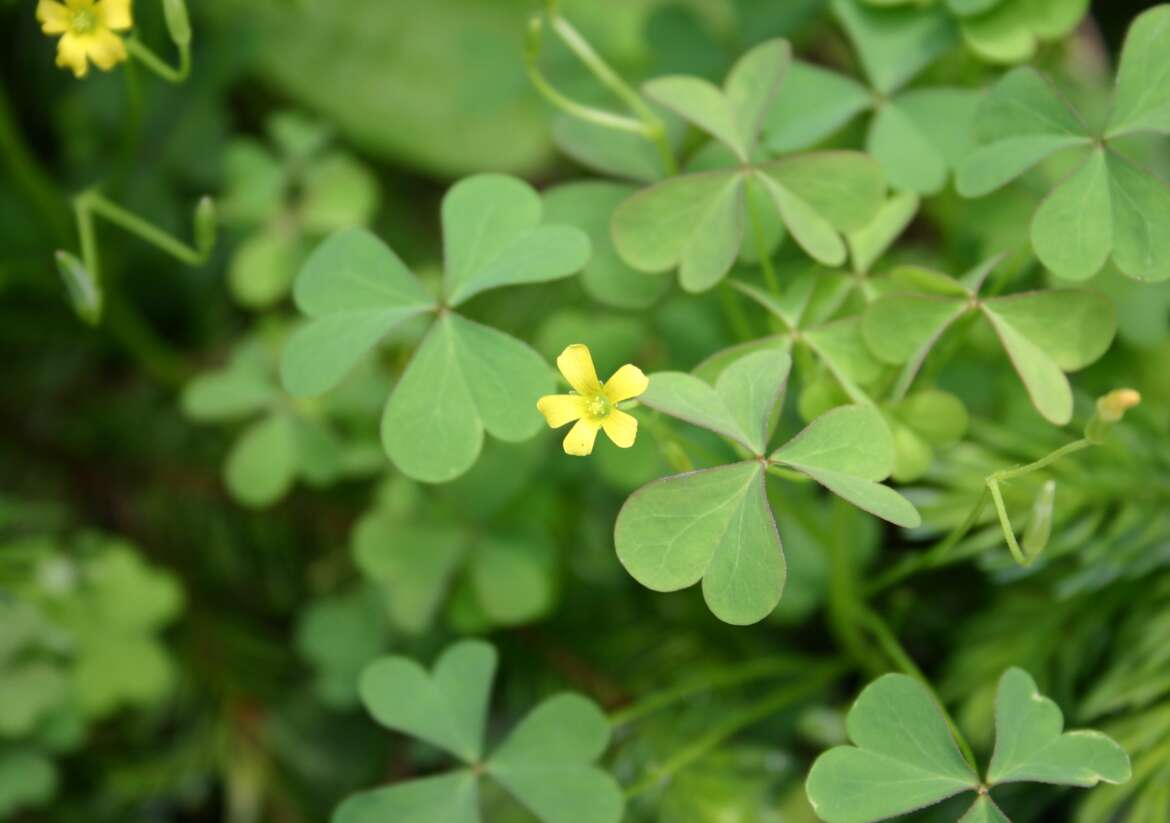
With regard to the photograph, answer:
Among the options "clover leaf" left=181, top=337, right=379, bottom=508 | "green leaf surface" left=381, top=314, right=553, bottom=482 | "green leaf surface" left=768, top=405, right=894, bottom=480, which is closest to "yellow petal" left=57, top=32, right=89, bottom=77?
→ "green leaf surface" left=381, top=314, right=553, bottom=482

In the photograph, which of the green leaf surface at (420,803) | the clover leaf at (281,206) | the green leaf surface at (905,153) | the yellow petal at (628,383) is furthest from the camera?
the clover leaf at (281,206)

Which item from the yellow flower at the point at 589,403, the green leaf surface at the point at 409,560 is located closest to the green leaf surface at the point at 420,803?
the green leaf surface at the point at 409,560

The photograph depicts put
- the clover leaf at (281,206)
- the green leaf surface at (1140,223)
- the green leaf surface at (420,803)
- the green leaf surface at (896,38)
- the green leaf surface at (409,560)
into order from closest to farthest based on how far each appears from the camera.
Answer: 1. the green leaf surface at (1140,223)
2. the green leaf surface at (420,803)
3. the green leaf surface at (896,38)
4. the green leaf surface at (409,560)
5. the clover leaf at (281,206)

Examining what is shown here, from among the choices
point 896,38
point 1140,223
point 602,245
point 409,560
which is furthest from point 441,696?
point 896,38

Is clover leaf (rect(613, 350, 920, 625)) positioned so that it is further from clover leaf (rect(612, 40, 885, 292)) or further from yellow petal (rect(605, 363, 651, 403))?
clover leaf (rect(612, 40, 885, 292))

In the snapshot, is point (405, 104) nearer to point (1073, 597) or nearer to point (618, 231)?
point (618, 231)

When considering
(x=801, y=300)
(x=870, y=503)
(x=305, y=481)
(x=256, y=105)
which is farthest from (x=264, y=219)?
(x=870, y=503)

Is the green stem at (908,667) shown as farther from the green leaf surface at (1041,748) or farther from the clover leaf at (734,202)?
the clover leaf at (734,202)
